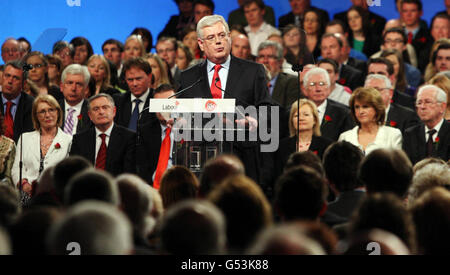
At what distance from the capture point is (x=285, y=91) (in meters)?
6.19

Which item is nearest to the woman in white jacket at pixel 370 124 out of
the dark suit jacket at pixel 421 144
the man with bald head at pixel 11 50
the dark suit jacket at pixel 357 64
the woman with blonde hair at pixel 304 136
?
the dark suit jacket at pixel 421 144

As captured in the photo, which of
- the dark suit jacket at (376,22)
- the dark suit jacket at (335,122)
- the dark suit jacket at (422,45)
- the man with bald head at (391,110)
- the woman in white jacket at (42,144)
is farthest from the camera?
the dark suit jacket at (376,22)

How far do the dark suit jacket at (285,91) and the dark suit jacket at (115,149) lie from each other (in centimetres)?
144

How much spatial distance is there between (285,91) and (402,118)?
1.02 metres

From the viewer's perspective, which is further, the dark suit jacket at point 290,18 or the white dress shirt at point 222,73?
the dark suit jacket at point 290,18

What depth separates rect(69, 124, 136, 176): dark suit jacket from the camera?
520 cm

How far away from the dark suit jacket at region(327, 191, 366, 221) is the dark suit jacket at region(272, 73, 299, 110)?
302cm

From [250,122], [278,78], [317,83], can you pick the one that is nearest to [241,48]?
[278,78]

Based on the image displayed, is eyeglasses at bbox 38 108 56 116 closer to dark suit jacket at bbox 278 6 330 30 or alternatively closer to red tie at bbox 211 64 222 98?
red tie at bbox 211 64 222 98

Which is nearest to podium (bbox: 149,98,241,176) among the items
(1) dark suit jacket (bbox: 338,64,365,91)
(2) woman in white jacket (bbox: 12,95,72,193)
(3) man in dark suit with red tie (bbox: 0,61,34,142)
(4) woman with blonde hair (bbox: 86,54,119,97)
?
(2) woman in white jacket (bbox: 12,95,72,193)

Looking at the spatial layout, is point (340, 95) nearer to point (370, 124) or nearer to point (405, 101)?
point (405, 101)

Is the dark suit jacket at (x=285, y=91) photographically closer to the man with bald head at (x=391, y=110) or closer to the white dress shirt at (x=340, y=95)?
the white dress shirt at (x=340, y=95)

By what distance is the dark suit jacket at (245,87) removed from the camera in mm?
4234
